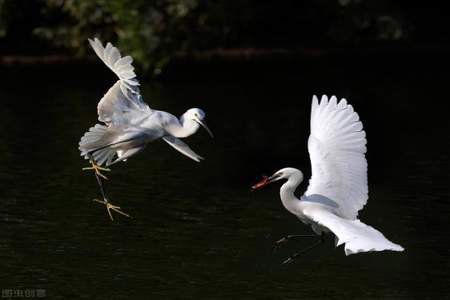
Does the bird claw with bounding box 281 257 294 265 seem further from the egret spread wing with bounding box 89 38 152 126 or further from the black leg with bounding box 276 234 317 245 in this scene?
the egret spread wing with bounding box 89 38 152 126

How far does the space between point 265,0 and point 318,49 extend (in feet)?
5.72

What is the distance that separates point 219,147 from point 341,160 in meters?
6.57

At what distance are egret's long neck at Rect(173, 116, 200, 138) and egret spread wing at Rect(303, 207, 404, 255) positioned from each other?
1147mm

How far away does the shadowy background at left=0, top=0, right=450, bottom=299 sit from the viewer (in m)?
10.5

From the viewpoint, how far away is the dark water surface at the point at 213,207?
1022 centimetres

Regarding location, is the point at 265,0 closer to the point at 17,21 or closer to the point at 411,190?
the point at 17,21

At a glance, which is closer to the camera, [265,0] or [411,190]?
[411,190]

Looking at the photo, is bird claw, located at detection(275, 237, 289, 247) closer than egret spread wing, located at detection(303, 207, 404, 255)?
No

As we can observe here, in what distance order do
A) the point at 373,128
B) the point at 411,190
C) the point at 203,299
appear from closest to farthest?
the point at 203,299 → the point at 411,190 → the point at 373,128

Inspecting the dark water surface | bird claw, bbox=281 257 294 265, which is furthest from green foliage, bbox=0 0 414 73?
bird claw, bbox=281 257 294 265

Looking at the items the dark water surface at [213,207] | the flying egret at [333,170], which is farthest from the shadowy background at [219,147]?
the flying egret at [333,170]

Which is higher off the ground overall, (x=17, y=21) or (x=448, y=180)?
(x=17, y=21)

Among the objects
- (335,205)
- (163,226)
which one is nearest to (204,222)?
(163,226)

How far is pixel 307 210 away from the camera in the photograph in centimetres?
999
